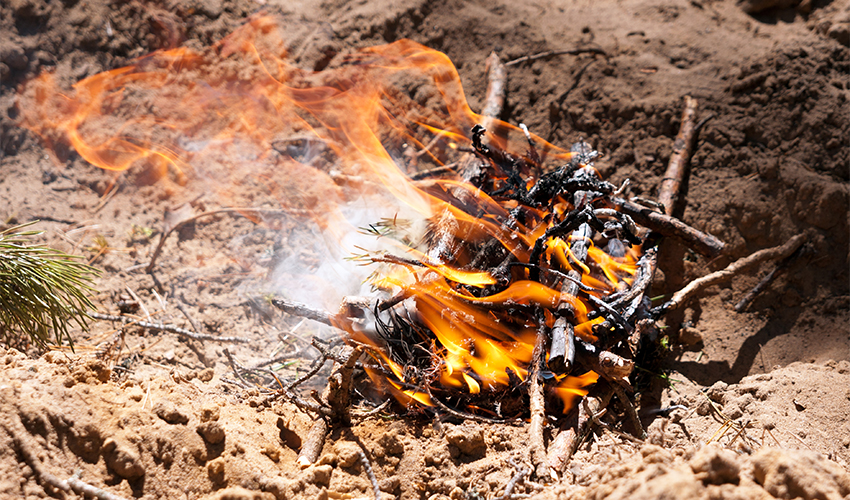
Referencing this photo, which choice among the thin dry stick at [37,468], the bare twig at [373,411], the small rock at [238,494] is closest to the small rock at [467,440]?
the bare twig at [373,411]

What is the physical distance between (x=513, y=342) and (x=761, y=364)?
1.65m

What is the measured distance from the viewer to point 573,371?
9.34 ft

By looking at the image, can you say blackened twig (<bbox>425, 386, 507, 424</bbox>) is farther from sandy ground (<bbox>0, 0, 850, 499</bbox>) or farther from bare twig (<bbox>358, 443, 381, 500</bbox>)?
bare twig (<bbox>358, 443, 381, 500</bbox>)

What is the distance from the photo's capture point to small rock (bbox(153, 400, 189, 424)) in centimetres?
215

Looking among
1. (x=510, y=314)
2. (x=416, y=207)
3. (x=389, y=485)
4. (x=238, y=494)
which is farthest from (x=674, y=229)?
(x=238, y=494)

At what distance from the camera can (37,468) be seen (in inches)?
70.7

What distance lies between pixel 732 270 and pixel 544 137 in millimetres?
1776

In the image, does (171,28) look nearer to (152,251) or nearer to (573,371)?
(152,251)

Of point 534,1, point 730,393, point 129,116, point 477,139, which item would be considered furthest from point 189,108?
point 730,393

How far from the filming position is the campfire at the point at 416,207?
110 inches

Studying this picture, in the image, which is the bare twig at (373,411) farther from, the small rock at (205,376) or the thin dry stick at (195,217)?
the thin dry stick at (195,217)

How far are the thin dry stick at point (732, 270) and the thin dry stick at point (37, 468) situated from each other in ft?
9.61

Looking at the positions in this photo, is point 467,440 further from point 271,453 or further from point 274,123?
point 274,123

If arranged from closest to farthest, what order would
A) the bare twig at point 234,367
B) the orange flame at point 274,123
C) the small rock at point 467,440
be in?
the small rock at point 467,440, the bare twig at point 234,367, the orange flame at point 274,123
